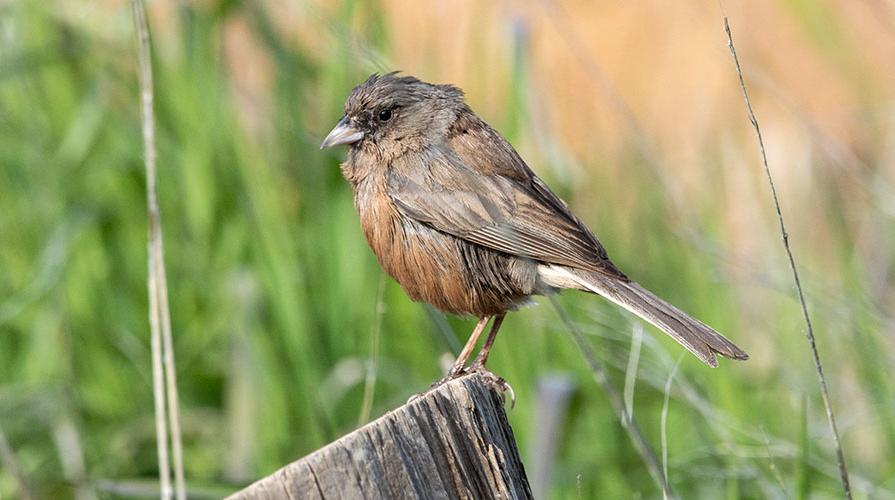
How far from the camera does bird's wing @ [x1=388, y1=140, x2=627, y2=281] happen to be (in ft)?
10.8

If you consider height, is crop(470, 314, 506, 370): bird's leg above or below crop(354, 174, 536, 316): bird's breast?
below

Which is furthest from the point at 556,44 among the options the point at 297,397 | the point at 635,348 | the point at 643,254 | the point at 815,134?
the point at 635,348

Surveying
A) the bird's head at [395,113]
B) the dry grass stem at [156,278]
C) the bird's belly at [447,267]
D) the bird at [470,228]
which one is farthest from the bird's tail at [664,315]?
the dry grass stem at [156,278]

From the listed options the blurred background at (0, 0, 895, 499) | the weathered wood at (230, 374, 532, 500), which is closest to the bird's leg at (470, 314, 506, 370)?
the blurred background at (0, 0, 895, 499)

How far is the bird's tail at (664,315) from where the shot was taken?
9.23 feet

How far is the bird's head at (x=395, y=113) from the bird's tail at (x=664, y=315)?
0.56 meters

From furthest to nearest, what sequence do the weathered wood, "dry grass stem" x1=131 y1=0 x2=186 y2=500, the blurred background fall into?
the blurred background < "dry grass stem" x1=131 y1=0 x2=186 y2=500 < the weathered wood

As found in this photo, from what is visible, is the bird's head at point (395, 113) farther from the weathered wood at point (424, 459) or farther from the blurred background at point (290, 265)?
the weathered wood at point (424, 459)

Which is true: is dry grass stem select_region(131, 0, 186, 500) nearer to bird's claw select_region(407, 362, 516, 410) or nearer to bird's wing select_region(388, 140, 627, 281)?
bird's claw select_region(407, 362, 516, 410)

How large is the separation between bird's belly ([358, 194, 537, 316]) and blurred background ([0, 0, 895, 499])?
0.64 m

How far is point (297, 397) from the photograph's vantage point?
464cm

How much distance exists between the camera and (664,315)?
3012 millimetres

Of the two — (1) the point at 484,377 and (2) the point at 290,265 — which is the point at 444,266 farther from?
(2) the point at 290,265

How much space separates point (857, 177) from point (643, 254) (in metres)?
1.47
